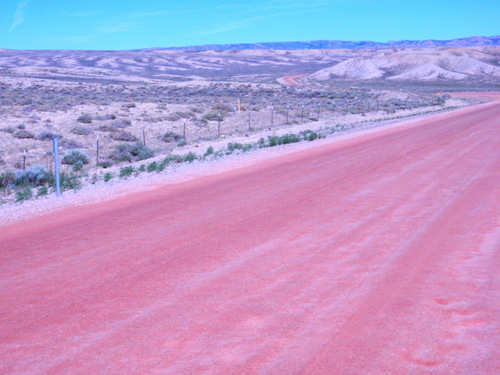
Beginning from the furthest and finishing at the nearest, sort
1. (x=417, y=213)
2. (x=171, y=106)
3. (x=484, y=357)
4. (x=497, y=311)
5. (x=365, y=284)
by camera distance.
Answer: (x=171, y=106) → (x=417, y=213) → (x=365, y=284) → (x=497, y=311) → (x=484, y=357)

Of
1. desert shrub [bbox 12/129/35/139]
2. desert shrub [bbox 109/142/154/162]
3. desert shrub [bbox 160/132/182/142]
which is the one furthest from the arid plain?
desert shrub [bbox 160/132/182/142]

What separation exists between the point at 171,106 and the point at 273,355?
41211mm

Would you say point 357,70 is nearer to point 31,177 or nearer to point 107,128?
point 107,128

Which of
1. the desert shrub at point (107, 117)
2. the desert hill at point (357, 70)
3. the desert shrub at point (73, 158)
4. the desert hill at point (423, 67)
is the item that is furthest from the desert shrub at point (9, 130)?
the desert hill at point (423, 67)

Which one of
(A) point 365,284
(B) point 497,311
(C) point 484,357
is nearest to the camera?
(C) point 484,357

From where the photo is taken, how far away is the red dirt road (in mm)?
4883

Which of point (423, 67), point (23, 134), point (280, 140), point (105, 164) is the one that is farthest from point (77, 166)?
point (423, 67)

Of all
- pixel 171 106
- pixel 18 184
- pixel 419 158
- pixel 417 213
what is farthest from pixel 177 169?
pixel 171 106

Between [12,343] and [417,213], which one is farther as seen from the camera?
[417,213]

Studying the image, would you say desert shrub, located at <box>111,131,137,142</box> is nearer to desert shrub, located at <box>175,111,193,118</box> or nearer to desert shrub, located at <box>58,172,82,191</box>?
desert shrub, located at <box>175,111,193,118</box>

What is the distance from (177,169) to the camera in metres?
16.8

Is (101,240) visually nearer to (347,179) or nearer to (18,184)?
(347,179)

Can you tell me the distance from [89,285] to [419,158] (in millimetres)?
12664

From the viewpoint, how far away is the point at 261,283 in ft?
21.8
